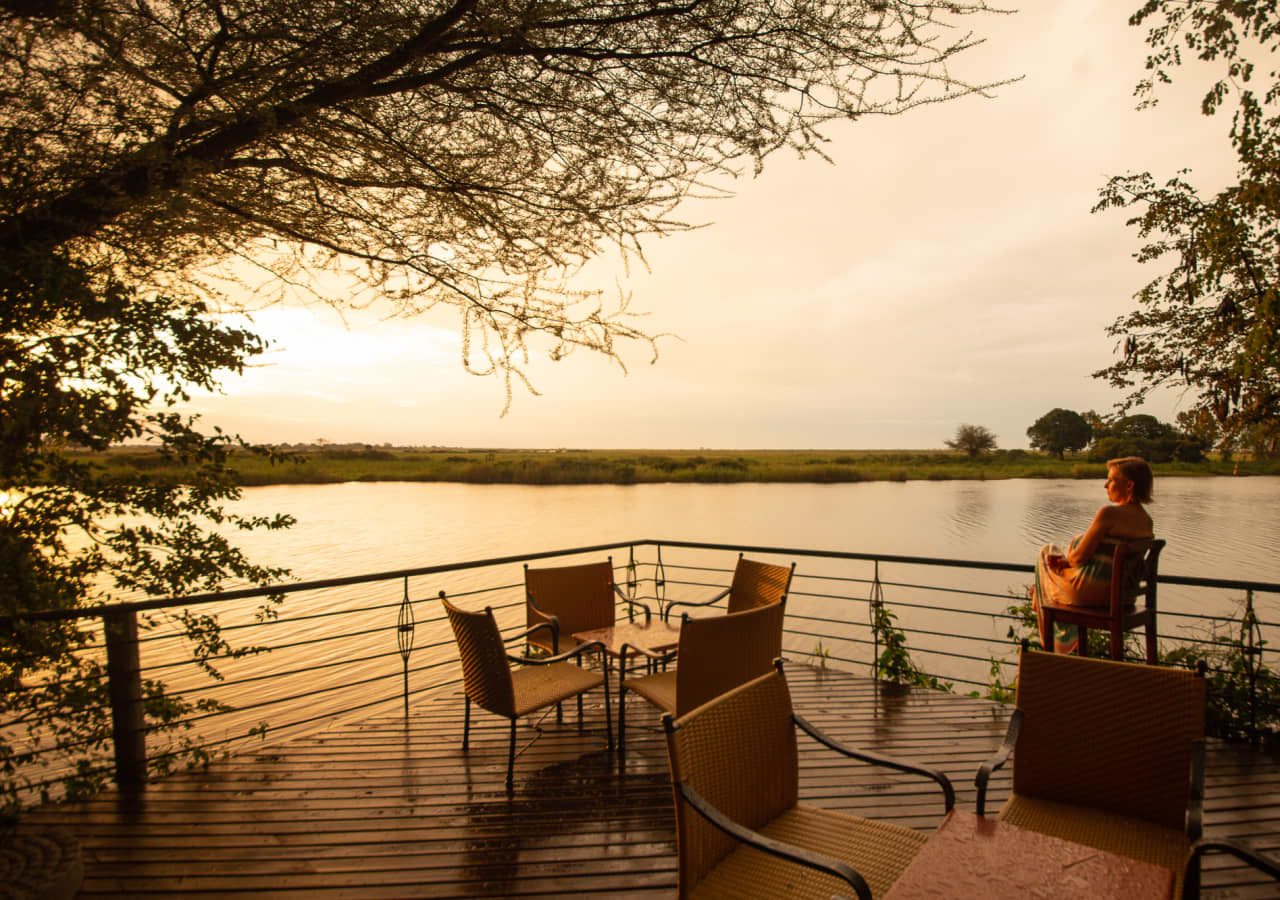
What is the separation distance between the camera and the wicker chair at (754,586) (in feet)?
13.0

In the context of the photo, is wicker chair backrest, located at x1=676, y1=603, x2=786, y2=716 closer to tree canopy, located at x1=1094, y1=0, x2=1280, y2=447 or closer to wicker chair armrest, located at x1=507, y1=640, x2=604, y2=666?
wicker chair armrest, located at x1=507, y1=640, x2=604, y2=666

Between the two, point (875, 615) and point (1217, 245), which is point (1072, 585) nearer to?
point (875, 615)

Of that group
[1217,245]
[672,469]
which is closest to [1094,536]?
[1217,245]

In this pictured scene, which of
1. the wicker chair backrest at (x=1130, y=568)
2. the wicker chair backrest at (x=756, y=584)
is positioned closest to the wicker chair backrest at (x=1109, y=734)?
the wicker chair backrest at (x=1130, y=568)

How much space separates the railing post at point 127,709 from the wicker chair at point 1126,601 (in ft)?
14.0

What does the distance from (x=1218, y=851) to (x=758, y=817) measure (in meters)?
1.03

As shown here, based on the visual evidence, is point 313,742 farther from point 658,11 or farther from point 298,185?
point 658,11

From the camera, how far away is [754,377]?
38.5ft

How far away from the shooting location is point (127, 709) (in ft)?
9.91

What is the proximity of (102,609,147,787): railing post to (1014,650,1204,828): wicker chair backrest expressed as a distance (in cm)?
365

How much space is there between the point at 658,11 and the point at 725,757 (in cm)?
234

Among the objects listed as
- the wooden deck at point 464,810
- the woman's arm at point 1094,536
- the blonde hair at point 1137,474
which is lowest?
the wooden deck at point 464,810

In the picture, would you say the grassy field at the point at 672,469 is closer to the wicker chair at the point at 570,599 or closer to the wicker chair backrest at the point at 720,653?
the wicker chair at the point at 570,599

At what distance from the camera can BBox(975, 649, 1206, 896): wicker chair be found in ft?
5.81
